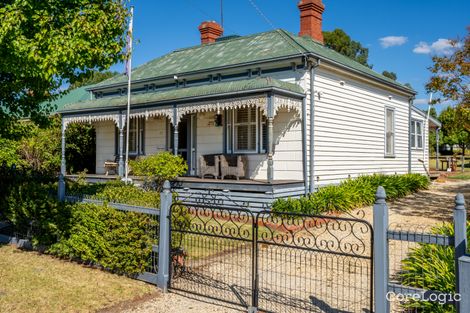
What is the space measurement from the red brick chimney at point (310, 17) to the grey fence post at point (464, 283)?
15161 mm

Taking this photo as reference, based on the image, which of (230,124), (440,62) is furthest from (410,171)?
(230,124)

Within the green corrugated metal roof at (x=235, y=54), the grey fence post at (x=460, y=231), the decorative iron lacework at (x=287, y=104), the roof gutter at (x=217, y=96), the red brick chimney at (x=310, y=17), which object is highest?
the red brick chimney at (x=310, y=17)

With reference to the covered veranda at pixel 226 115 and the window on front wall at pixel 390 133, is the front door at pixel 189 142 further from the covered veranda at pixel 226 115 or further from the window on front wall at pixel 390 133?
the window on front wall at pixel 390 133

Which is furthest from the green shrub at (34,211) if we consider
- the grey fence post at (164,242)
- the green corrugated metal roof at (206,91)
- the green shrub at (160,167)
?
the green corrugated metal roof at (206,91)

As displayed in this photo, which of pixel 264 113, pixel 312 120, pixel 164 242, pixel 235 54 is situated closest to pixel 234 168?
pixel 264 113

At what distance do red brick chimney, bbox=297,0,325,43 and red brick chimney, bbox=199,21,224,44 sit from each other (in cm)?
521

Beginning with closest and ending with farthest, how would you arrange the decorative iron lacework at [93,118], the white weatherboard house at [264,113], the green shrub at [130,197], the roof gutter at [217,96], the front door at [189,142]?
the green shrub at [130,197] → the roof gutter at [217,96] → the white weatherboard house at [264,113] → the front door at [189,142] → the decorative iron lacework at [93,118]

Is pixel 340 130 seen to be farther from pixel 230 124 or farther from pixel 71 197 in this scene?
pixel 71 197

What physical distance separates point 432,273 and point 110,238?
453cm

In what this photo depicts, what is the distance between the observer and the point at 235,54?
1611 cm

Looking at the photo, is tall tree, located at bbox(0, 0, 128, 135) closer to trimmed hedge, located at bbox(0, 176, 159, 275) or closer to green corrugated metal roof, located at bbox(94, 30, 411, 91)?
trimmed hedge, located at bbox(0, 176, 159, 275)

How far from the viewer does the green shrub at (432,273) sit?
4.69 meters

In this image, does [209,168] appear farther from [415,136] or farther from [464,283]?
[415,136]

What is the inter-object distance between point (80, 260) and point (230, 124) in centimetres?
836
